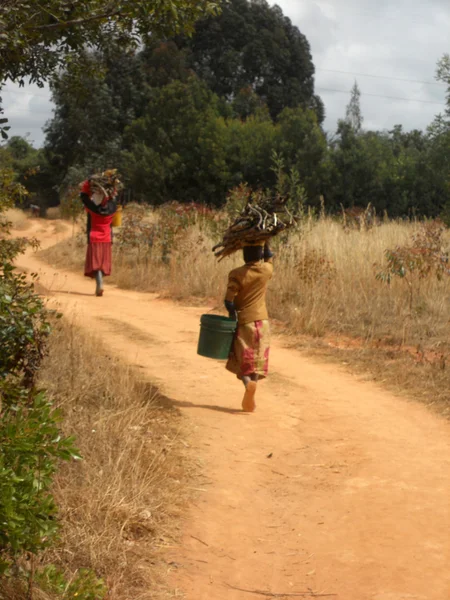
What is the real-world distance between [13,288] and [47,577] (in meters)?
1.41

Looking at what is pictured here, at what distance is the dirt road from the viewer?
410 centimetres

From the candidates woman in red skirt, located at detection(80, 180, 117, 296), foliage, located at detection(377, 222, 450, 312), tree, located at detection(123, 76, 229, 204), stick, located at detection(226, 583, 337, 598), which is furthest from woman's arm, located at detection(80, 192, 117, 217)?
tree, located at detection(123, 76, 229, 204)

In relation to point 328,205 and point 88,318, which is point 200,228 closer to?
point 88,318

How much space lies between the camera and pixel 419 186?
89.1ft

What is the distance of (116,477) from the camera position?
4586mm

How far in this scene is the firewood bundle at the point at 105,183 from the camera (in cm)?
1263

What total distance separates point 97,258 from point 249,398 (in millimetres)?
6607

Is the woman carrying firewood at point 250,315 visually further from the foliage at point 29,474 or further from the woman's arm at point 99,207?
the woman's arm at point 99,207

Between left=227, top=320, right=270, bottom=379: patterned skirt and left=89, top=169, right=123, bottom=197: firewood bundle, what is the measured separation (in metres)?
6.52

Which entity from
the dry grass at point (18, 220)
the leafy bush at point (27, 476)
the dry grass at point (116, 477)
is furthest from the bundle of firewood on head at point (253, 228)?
the dry grass at point (18, 220)

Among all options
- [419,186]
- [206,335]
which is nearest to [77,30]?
[206,335]

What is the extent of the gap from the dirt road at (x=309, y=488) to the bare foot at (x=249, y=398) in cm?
8

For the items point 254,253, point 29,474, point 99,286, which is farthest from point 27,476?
point 99,286

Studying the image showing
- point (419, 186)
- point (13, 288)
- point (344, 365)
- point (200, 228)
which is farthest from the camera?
point (419, 186)
